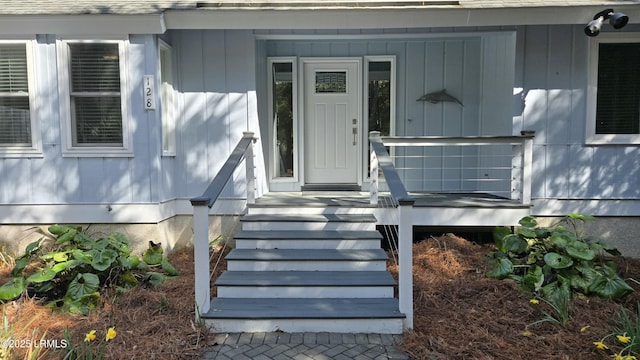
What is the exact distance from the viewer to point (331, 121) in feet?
21.7

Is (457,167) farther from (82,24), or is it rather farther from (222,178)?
(82,24)

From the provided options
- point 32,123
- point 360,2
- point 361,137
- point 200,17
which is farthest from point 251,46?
point 32,123

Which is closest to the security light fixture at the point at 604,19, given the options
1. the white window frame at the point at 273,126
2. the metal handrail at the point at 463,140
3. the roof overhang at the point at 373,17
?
the roof overhang at the point at 373,17

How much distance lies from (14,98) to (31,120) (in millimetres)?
346

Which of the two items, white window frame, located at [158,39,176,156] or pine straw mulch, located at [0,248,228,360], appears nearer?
pine straw mulch, located at [0,248,228,360]

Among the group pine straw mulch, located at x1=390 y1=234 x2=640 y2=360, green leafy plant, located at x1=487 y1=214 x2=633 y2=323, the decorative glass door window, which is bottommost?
pine straw mulch, located at x1=390 y1=234 x2=640 y2=360

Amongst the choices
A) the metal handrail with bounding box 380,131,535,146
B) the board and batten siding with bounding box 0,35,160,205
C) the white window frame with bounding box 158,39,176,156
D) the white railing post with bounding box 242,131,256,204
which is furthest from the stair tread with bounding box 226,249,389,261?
the white window frame with bounding box 158,39,176,156

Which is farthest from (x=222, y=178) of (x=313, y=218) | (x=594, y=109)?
(x=594, y=109)

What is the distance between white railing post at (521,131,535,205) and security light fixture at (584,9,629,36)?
120cm

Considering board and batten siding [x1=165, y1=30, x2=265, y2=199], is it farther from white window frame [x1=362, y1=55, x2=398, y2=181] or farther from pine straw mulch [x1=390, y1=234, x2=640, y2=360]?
pine straw mulch [x1=390, y1=234, x2=640, y2=360]

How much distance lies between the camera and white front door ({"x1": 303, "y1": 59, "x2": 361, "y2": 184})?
21.5 feet

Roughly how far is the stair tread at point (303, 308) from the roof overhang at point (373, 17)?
123 inches

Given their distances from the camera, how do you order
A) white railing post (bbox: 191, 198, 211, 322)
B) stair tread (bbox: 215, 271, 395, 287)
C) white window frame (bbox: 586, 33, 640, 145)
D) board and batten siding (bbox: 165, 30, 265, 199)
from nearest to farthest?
white railing post (bbox: 191, 198, 211, 322)
stair tread (bbox: 215, 271, 395, 287)
white window frame (bbox: 586, 33, 640, 145)
board and batten siding (bbox: 165, 30, 265, 199)

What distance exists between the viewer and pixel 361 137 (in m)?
6.63
